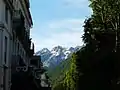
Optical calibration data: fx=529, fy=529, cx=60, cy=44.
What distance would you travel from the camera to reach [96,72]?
48.6 m

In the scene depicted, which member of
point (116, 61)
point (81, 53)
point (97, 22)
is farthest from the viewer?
point (97, 22)

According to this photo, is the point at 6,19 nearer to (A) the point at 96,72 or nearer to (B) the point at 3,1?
(B) the point at 3,1

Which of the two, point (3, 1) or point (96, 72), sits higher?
point (3, 1)

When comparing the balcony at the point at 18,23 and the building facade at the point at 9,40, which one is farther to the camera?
the balcony at the point at 18,23

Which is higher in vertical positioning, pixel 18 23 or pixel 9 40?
pixel 18 23

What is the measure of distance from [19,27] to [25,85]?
5587mm

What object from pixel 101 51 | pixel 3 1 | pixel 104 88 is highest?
pixel 3 1

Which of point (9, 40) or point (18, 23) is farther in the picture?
point (18, 23)

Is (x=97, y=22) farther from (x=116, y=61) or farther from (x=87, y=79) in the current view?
(x=116, y=61)

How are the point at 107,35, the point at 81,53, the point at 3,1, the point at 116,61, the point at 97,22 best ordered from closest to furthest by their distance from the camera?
the point at 3,1, the point at 116,61, the point at 107,35, the point at 81,53, the point at 97,22

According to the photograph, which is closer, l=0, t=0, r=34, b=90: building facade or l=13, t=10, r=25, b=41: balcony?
l=0, t=0, r=34, b=90: building facade

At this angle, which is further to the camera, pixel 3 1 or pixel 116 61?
pixel 116 61

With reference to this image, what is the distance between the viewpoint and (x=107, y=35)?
159 feet

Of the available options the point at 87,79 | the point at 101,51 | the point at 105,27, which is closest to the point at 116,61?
the point at 101,51
